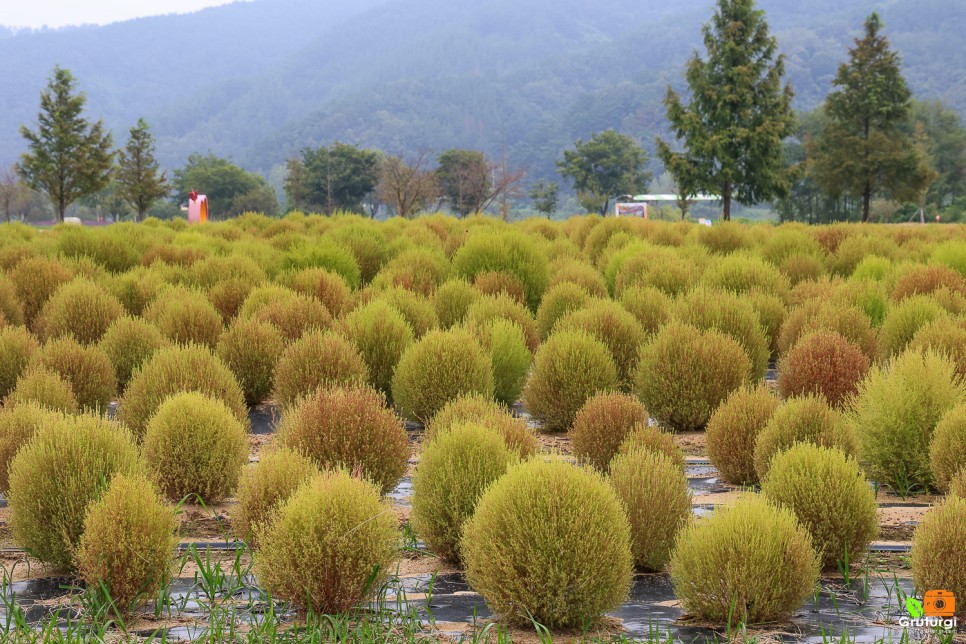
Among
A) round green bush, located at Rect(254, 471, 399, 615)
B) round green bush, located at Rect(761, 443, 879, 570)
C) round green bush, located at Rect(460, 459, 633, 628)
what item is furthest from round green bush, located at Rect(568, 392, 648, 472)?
round green bush, located at Rect(254, 471, 399, 615)

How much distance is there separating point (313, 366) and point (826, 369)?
13.0ft

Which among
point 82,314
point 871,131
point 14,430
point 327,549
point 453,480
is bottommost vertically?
point 327,549

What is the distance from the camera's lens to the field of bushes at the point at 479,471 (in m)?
4.31

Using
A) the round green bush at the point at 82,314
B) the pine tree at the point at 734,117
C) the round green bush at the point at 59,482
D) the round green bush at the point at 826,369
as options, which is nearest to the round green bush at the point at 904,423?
the round green bush at the point at 826,369

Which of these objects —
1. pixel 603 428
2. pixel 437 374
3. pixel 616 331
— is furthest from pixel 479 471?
pixel 616 331

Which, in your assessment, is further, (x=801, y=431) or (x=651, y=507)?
(x=801, y=431)

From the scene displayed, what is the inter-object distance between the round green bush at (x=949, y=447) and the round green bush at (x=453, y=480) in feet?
8.72

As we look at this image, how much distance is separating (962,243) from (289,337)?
10.1m

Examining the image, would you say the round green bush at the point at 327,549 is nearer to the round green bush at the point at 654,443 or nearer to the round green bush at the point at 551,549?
the round green bush at the point at 551,549

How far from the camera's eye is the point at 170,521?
4680 millimetres

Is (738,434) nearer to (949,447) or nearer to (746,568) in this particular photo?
(949,447)

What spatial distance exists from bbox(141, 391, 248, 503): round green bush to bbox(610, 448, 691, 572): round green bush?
92.9 inches

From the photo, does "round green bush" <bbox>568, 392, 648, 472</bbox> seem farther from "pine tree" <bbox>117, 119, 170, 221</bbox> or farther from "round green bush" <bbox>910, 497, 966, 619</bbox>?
"pine tree" <bbox>117, 119, 170, 221</bbox>

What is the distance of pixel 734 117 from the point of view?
41.8 m
